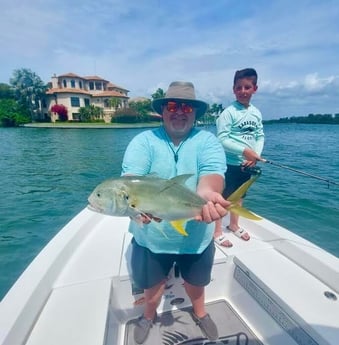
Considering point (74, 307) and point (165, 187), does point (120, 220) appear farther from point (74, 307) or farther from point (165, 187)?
point (165, 187)

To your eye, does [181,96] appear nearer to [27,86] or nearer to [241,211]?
[241,211]

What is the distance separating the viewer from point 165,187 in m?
1.75

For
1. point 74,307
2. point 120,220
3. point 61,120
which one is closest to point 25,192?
point 120,220

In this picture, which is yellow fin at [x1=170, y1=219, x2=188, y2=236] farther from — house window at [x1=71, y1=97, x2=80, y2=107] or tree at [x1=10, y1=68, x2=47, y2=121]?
tree at [x1=10, y1=68, x2=47, y2=121]

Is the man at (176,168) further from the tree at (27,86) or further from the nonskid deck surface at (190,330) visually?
the tree at (27,86)

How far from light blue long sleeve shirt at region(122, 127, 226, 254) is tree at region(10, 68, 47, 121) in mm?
63336

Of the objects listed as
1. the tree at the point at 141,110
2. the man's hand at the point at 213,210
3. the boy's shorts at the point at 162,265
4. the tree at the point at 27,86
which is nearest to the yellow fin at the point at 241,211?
the man's hand at the point at 213,210

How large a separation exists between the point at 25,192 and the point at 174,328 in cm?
1018

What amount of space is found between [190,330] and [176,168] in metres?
1.80

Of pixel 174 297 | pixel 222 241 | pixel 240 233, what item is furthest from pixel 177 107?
pixel 240 233

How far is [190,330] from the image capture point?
2639 mm

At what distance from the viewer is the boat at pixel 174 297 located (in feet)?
6.60

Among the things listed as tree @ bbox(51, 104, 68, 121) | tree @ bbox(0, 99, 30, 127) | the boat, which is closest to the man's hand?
the boat

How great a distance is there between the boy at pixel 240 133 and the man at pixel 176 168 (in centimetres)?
128
